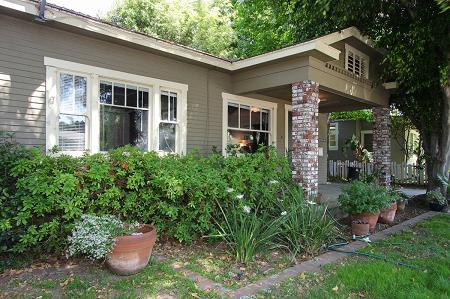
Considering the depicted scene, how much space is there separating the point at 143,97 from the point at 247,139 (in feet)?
11.2

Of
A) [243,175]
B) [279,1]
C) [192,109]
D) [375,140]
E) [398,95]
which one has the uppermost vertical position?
[279,1]

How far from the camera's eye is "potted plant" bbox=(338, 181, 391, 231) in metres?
6.12

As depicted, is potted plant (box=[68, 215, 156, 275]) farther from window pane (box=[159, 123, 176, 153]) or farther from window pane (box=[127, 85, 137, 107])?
window pane (box=[159, 123, 176, 153])

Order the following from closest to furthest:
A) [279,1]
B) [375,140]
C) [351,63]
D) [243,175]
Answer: [243,175] < [351,63] < [375,140] < [279,1]

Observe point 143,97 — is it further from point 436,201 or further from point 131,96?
point 436,201

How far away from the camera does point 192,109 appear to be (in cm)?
776

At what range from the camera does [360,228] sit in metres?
5.96

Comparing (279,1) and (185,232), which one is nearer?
(185,232)

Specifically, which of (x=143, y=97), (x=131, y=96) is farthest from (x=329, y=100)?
(x=131, y=96)

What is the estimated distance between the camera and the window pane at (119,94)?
6.48 m

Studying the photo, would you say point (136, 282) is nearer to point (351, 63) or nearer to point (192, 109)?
point (192, 109)

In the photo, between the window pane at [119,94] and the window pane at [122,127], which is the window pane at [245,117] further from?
the window pane at [119,94]

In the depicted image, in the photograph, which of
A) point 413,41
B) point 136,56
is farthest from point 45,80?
point 413,41

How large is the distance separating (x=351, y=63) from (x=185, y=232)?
21.9ft
